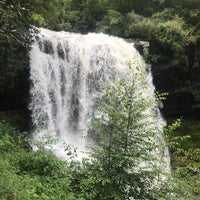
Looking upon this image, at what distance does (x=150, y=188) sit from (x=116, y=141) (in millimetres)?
1097

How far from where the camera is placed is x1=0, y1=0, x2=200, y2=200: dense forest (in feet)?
19.4

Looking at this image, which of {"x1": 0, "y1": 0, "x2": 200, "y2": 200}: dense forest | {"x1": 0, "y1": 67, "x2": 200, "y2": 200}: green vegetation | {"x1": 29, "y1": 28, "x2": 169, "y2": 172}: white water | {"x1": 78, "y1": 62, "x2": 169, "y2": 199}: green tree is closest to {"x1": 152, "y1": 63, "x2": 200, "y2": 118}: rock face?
{"x1": 0, "y1": 0, "x2": 200, "y2": 200}: dense forest

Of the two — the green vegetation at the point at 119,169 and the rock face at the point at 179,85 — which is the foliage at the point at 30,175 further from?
the rock face at the point at 179,85

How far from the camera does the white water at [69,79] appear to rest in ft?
42.8

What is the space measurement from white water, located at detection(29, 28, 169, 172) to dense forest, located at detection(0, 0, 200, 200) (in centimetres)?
72

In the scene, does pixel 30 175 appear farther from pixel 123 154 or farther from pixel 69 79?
pixel 69 79

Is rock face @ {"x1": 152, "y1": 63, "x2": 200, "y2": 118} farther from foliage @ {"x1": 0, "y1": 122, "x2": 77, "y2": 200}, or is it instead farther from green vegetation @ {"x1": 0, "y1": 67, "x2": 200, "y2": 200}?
green vegetation @ {"x1": 0, "y1": 67, "x2": 200, "y2": 200}

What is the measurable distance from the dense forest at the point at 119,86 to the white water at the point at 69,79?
0.72m

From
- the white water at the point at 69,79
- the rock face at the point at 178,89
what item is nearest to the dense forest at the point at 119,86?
the rock face at the point at 178,89

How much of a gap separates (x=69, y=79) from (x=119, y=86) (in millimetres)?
8420

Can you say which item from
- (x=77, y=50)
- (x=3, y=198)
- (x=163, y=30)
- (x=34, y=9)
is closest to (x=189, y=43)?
(x=163, y=30)

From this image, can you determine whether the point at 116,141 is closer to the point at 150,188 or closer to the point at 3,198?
the point at 150,188

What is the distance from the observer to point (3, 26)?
10.0m

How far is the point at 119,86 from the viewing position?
236 inches
